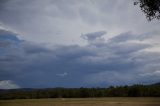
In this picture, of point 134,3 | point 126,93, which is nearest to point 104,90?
point 126,93

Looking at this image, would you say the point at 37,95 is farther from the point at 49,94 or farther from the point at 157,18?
the point at 157,18

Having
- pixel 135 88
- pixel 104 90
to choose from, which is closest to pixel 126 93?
pixel 135 88

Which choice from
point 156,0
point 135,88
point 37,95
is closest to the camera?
point 156,0

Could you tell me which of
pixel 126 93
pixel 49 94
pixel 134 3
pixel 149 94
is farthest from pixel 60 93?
pixel 134 3

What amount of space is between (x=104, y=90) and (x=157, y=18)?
114 m

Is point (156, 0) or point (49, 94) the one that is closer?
point (156, 0)

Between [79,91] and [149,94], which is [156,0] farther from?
[79,91]

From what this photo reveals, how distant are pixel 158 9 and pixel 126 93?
331ft

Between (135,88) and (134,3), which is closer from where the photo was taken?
(134,3)

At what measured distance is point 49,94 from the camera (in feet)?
465

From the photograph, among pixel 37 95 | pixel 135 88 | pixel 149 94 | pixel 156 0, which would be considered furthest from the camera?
pixel 37 95

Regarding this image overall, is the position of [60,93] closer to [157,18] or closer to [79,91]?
[79,91]

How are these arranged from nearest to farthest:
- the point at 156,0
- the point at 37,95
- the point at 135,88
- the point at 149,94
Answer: the point at 156,0 < the point at 149,94 < the point at 135,88 < the point at 37,95

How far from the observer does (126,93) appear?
13025cm
